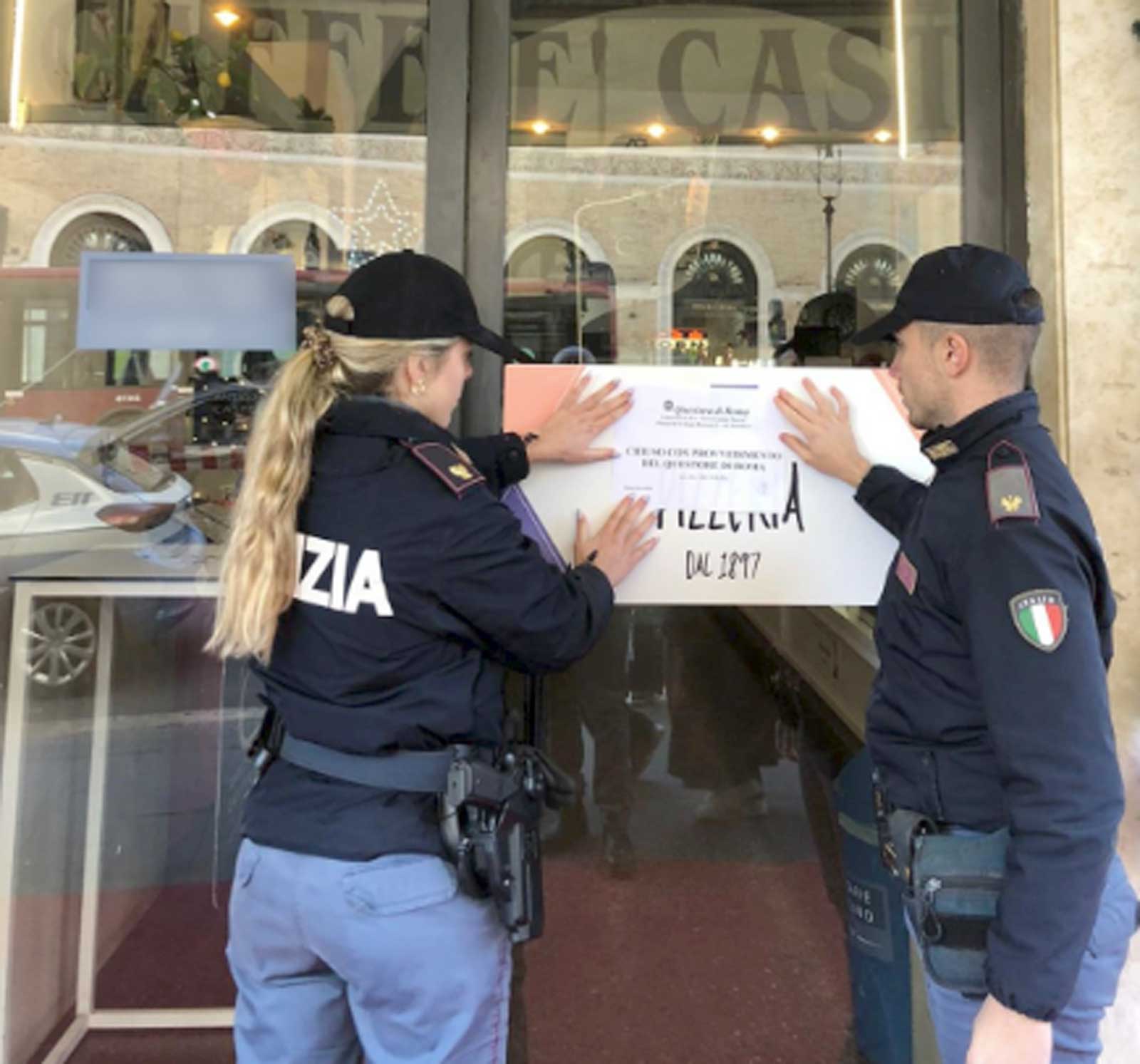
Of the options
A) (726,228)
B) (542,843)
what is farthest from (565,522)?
(542,843)

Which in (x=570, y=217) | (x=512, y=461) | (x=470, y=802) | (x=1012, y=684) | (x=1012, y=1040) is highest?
(x=570, y=217)

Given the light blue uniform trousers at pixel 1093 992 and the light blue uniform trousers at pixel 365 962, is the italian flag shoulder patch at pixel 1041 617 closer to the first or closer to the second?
the light blue uniform trousers at pixel 1093 992

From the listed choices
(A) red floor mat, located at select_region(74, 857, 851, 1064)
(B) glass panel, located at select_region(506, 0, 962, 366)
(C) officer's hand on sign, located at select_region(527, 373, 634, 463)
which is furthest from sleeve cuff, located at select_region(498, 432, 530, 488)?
(A) red floor mat, located at select_region(74, 857, 851, 1064)

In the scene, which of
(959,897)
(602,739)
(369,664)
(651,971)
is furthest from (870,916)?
(369,664)

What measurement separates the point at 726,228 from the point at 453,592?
1.41m

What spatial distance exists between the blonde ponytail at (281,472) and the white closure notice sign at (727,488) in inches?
22.9

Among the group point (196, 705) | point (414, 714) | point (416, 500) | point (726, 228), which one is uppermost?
point (726, 228)

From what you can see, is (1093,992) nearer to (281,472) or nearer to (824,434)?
(824,434)

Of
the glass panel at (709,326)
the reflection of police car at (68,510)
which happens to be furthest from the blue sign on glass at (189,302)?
the glass panel at (709,326)

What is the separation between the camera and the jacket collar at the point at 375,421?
1.31 meters

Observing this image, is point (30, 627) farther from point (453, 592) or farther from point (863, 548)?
point (863, 548)

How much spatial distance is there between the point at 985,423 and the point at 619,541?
2.49ft

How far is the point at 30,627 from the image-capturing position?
90.4 inches

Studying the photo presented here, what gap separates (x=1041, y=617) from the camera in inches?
43.9
